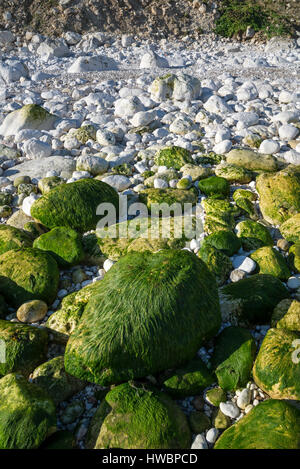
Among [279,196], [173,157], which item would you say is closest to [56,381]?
[279,196]

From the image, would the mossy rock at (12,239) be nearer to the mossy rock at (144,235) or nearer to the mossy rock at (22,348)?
the mossy rock at (144,235)

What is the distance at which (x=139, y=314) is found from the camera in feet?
8.69

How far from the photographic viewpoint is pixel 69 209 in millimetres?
4297

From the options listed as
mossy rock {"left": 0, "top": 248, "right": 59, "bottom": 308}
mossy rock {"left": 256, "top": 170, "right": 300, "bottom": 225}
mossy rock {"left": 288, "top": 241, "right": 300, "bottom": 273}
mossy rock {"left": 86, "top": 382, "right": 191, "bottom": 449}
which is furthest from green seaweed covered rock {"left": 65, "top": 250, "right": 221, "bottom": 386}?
mossy rock {"left": 256, "top": 170, "right": 300, "bottom": 225}

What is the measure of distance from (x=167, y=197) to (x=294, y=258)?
157cm

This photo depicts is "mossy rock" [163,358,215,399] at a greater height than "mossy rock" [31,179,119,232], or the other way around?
"mossy rock" [31,179,119,232]

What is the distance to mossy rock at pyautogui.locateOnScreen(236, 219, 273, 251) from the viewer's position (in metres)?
3.92

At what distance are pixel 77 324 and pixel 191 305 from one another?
2.84 ft

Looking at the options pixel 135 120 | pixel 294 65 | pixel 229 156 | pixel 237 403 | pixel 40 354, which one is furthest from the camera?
pixel 294 65

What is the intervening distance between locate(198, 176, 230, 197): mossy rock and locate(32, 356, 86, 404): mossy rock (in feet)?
9.06

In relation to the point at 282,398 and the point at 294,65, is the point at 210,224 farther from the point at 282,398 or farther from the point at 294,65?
the point at 294,65

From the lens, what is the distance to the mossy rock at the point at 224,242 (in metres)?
3.80

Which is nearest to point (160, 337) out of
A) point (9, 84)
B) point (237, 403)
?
point (237, 403)

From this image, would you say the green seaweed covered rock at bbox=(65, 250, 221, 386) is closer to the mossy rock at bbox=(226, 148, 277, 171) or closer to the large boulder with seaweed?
the mossy rock at bbox=(226, 148, 277, 171)
